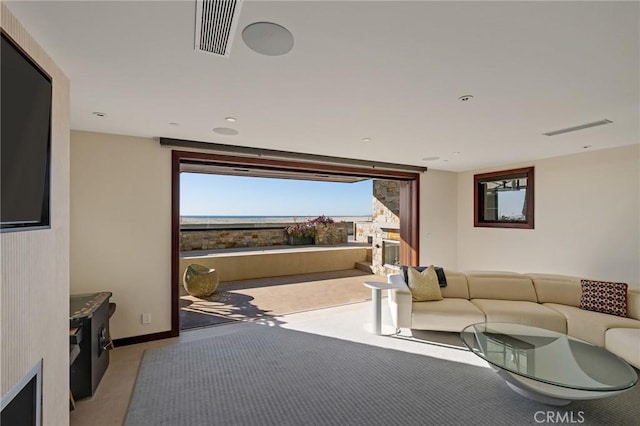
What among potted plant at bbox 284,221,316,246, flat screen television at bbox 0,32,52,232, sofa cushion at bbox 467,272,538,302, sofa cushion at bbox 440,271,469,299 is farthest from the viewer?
potted plant at bbox 284,221,316,246

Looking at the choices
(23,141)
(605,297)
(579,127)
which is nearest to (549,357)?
(605,297)

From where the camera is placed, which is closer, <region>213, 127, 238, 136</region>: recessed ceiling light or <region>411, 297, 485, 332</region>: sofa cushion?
<region>213, 127, 238, 136</region>: recessed ceiling light

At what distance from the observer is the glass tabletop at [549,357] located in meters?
2.08

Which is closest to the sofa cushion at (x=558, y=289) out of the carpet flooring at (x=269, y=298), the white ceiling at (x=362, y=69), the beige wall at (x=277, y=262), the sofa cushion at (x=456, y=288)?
the sofa cushion at (x=456, y=288)

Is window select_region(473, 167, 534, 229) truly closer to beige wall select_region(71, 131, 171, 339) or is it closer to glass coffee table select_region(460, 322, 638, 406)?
glass coffee table select_region(460, 322, 638, 406)

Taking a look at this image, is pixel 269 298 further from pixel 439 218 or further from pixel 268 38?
pixel 268 38

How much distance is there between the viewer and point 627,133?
3143 mm

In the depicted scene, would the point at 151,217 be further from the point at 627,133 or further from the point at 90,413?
the point at 627,133

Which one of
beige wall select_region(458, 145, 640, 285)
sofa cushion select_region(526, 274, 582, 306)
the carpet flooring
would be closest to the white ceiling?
beige wall select_region(458, 145, 640, 285)

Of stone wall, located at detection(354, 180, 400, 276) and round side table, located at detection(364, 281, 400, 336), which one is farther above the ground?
stone wall, located at detection(354, 180, 400, 276)

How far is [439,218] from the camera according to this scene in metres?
5.57

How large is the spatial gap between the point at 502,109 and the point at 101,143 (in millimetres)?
4054

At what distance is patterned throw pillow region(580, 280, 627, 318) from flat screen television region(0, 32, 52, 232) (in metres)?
5.02

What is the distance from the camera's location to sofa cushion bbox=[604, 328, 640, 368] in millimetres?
2596
